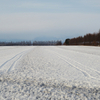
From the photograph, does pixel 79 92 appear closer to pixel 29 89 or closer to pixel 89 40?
pixel 29 89

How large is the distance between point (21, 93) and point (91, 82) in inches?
83.8

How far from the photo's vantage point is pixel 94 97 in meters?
3.23

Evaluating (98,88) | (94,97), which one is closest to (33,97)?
(94,97)

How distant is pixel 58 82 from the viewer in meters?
4.20

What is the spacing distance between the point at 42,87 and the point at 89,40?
186ft

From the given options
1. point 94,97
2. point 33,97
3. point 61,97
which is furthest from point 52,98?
point 94,97

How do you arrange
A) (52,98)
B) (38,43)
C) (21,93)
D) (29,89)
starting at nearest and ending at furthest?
(52,98), (21,93), (29,89), (38,43)

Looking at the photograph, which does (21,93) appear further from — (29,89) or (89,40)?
(89,40)

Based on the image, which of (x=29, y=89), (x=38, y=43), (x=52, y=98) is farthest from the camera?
(x=38, y=43)

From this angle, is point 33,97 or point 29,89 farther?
point 29,89

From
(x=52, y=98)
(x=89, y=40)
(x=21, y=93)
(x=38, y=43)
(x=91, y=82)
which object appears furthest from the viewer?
(x=38, y=43)

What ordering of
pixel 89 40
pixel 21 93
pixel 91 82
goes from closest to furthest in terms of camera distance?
1. pixel 21 93
2. pixel 91 82
3. pixel 89 40

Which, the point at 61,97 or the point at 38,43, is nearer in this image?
the point at 61,97

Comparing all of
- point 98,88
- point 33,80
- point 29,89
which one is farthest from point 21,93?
point 98,88
